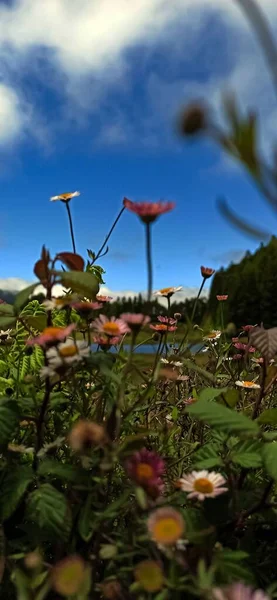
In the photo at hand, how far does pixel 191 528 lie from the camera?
935 millimetres

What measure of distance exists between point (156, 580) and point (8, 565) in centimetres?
33

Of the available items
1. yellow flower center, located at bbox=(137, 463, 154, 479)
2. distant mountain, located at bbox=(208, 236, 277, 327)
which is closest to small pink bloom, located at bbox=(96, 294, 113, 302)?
yellow flower center, located at bbox=(137, 463, 154, 479)

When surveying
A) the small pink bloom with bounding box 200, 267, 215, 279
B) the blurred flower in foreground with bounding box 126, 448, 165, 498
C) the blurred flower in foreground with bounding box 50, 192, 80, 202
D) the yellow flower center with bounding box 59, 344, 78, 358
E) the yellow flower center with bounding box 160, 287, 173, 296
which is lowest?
the blurred flower in foreground with bounding box 126, 448, 165, 498

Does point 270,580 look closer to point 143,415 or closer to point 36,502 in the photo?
point 36,502

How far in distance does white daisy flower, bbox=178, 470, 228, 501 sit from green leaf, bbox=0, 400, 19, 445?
309mm

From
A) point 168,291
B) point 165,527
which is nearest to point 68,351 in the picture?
point 165,527

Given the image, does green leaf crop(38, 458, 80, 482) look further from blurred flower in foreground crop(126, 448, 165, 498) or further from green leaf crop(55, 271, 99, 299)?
green leaf crop(55, 271, 99, 299)

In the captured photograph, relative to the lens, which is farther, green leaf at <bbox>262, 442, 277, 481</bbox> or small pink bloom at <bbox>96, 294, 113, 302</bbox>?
small pink bloom at <bbox>96, 294, 113, 302</bbox>

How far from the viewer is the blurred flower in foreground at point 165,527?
2.26 feet

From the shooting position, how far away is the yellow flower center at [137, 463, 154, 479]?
2.64ft

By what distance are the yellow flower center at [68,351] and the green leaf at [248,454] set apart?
34cm

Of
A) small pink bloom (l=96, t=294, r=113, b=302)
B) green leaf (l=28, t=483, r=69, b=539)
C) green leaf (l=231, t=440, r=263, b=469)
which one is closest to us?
green leaf (l=28, t=483, r=69, b=539)

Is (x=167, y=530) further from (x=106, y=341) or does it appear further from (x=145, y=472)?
(x=106, y=341)

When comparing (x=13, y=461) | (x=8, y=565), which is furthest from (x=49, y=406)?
(x=8, y=565)
